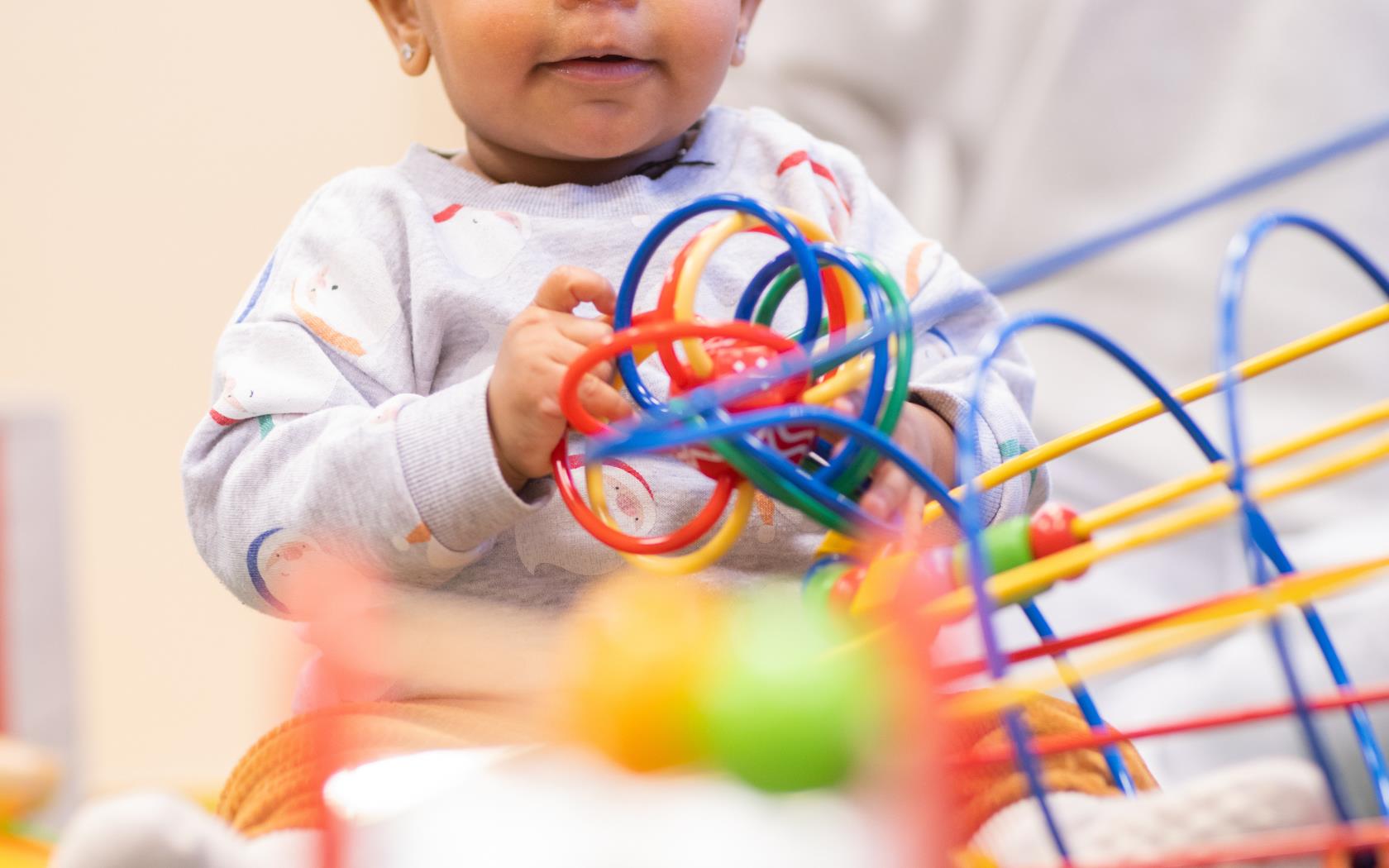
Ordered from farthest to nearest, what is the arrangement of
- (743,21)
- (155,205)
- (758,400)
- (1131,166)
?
(155,205), (1131,166), (743,21), (758,400)

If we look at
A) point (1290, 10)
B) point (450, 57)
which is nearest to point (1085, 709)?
point (450, 57)

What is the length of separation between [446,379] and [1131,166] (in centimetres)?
60

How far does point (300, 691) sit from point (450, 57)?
28 centimetres

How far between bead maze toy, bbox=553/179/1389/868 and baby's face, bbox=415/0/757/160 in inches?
7.0

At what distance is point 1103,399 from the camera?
101 centimetres

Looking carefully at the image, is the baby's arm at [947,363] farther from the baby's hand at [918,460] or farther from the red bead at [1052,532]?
the red bead at [1052,532]

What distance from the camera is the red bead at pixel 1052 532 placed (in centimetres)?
38

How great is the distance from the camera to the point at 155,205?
1.29 m

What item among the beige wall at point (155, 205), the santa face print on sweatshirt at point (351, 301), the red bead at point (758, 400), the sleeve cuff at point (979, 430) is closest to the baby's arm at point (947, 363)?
the sleeve cuff at point (979, 430)

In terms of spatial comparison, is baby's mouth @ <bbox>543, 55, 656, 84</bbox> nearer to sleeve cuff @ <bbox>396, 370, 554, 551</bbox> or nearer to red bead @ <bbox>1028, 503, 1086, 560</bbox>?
sleeve cuff @ <bbox>396, 370, 554, 551</bbox>

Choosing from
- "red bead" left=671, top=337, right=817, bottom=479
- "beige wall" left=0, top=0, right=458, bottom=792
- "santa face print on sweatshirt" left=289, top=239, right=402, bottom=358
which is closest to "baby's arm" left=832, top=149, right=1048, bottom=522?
"red bead" left=671, top=337, right=817, bottom=479

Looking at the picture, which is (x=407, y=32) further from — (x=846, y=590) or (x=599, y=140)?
(x=846, y=590)

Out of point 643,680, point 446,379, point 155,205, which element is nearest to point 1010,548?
point 643,680

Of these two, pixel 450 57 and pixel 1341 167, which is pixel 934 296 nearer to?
pixel 450 57
